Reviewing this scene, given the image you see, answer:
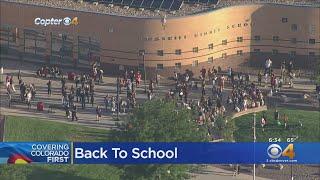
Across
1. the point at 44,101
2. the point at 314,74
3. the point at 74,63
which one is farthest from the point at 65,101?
the point at 314,74

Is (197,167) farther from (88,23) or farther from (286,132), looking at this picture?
(88,23)

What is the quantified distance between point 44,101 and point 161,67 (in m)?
10.4

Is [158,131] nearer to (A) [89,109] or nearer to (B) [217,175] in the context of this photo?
(B) [217,175]

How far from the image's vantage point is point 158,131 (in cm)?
6400

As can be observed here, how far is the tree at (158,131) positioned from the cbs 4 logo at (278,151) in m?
9.86

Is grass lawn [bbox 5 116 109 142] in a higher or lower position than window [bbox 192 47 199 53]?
lower
